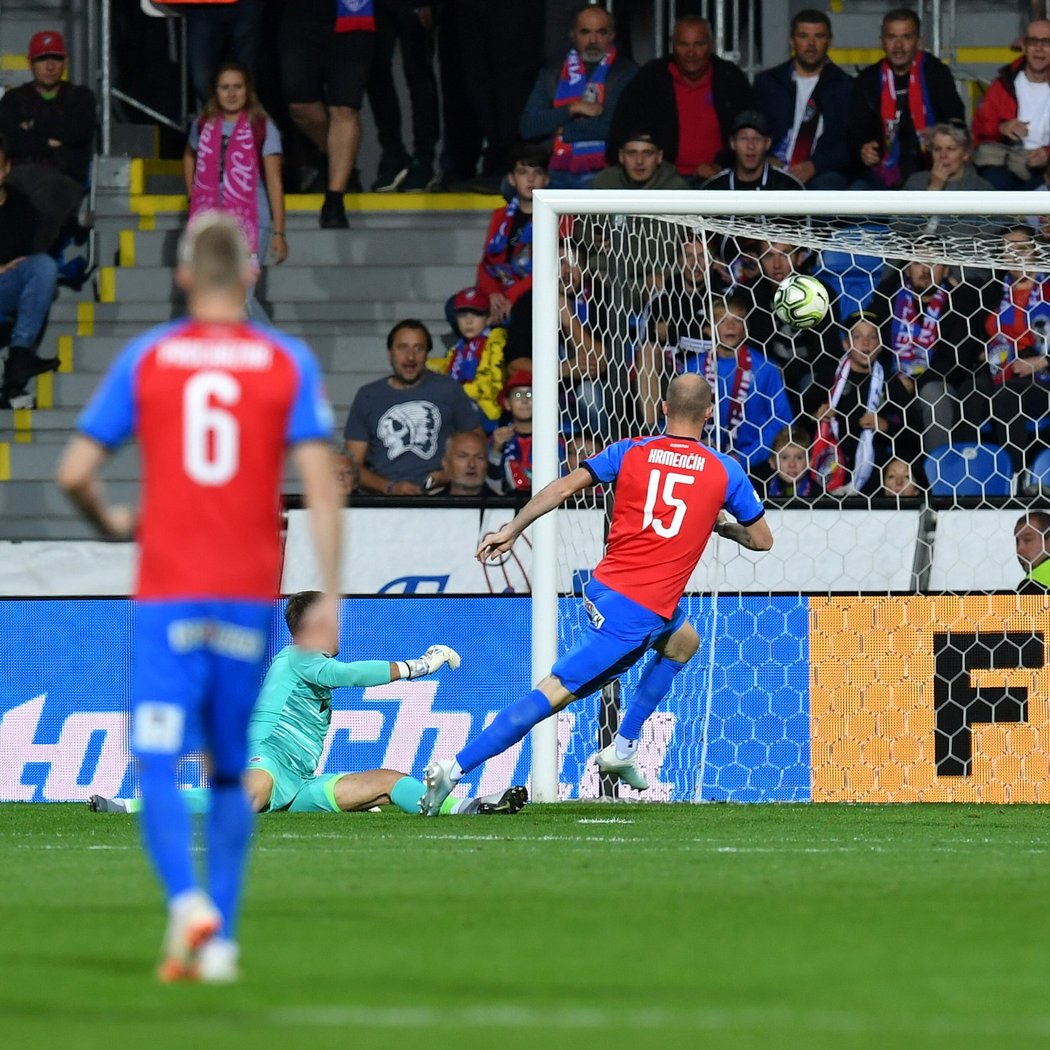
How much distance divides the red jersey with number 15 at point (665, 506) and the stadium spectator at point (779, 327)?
3.17 metres

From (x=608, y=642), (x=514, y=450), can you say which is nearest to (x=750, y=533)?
(x=608, y=642)

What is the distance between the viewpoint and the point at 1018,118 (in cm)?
1605

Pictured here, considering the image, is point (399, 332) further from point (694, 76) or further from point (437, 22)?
point (437, 22)

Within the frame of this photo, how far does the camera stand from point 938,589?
12281 mm

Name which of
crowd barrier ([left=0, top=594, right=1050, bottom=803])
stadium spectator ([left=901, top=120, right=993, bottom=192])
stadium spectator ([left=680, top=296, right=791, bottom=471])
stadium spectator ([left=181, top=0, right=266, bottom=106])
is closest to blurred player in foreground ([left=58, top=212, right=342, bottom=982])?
crowd barrier ([left=0, top=594, right=1050, bottom=803])

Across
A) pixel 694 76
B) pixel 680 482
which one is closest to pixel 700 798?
pixel 680 482

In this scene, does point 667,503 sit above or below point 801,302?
below

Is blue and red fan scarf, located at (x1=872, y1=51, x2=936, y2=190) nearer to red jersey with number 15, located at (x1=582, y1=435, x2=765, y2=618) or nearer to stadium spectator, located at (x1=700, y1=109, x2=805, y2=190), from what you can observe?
stadium spectator, located at (x1=700, y1=109, x2=805, y2=190)

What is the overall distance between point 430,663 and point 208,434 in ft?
16.6

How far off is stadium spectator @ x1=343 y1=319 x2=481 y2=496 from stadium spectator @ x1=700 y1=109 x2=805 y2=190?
7.98 ft

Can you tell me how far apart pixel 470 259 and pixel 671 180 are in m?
2.50

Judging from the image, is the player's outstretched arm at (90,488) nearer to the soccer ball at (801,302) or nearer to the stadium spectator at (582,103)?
the soccer ball at (801,302)

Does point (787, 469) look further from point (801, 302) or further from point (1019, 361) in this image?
point (1019, 361)

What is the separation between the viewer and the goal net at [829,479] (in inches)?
462
